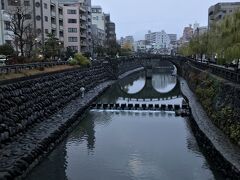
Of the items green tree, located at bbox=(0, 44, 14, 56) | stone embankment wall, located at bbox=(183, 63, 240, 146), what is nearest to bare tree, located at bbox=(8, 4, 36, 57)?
green tree, located at bbox=(0, 44, 14, 56)

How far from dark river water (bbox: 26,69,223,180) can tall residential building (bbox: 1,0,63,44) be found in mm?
35376

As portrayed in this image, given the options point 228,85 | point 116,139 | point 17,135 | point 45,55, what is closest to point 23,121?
point 17,135

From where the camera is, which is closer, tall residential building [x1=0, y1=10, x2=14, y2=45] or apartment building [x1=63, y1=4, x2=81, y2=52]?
tall residential building [x1=0, y1=10, x2=14, y2=45]

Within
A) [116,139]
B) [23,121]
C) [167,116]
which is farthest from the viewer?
[167,116]

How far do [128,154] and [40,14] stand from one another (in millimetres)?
52334

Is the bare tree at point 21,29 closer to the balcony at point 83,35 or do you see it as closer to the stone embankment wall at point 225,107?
the stone embankment wall at point 225,107

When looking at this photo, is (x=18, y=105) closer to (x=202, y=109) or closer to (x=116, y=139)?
(x=116, y=139)

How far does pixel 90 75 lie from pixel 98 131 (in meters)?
30.6

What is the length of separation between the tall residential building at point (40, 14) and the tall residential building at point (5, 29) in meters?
5.84

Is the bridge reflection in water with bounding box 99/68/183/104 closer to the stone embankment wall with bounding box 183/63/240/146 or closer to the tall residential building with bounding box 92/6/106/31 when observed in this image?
the stone embankment wall with bounding box 183/63/240/146

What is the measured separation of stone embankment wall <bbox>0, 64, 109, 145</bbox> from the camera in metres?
21.0

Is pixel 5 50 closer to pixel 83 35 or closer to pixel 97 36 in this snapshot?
pixel 83 35

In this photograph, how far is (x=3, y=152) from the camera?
58.0 ft

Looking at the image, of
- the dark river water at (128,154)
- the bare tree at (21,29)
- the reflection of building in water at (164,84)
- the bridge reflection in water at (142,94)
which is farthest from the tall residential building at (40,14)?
the dark river water at (128,154)
